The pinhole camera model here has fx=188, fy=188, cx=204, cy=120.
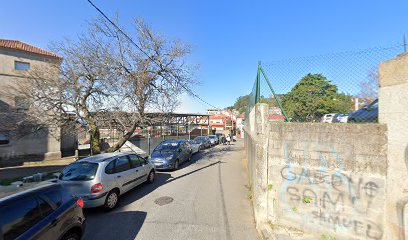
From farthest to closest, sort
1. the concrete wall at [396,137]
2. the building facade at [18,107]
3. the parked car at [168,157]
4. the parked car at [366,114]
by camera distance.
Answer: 1. the building facade at [18,107]
2. the parked car at [168,157]
3. the parked car at [366,114]
4. the concrete wall at [396,137]

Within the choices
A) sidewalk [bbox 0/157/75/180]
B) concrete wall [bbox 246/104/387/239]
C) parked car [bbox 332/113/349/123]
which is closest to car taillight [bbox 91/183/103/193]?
concrete wall [bbox 246/104/387/239]

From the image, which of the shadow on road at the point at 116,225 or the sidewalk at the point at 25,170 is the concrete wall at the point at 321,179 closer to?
the shadow on road at the point at 116,225

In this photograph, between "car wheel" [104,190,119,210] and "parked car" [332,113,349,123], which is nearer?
"parked car" [332,113,349,123]

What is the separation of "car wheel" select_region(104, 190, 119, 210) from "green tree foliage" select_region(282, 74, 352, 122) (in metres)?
5.43

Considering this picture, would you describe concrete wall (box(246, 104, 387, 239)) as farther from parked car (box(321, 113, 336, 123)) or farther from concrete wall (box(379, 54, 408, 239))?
parked car (box(321, 113, 336, 123))

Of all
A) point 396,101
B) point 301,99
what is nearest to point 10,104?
point 301,99

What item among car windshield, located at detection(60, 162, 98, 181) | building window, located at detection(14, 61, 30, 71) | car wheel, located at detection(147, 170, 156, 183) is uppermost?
building window, located at detection(14, 61, 30, 71)

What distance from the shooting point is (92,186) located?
5.12m

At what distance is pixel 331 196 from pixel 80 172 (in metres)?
6.35

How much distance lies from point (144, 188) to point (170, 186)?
1.04m

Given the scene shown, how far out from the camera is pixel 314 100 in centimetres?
401

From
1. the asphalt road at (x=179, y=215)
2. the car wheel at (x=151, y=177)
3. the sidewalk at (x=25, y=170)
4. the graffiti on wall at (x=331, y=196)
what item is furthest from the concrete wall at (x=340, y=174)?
the sidewalk at (x=25, y=170)

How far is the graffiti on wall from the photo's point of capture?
3.26 m

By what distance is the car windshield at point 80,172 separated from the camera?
5332mm
